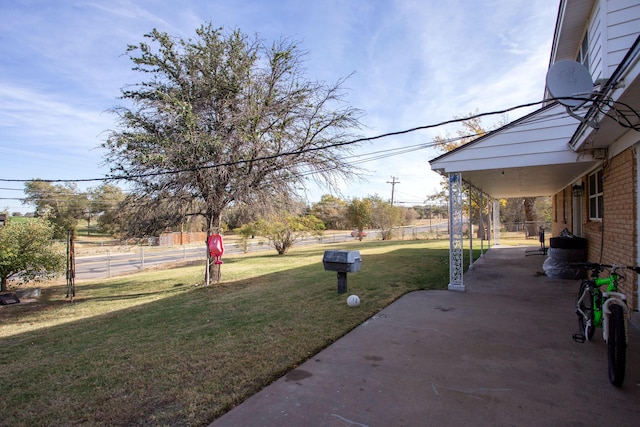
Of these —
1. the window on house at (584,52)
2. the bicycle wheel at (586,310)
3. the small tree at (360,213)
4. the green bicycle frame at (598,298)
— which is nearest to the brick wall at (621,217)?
the bicycle wheel at (586,310)

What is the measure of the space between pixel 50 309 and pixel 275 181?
6.74 m

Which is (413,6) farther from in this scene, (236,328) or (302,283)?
(236,328)

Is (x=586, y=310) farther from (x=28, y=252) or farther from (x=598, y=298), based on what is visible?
(x=28, y=252)

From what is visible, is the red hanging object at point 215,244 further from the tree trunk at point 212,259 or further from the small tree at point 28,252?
the small tree at point 28,252

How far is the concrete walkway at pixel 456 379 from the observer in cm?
261

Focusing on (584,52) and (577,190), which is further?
(577,190)

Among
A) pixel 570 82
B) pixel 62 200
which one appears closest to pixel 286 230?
pixel 570 82

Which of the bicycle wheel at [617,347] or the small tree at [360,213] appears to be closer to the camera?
the bicycle wheel at [617,347]

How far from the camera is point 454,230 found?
303 inches

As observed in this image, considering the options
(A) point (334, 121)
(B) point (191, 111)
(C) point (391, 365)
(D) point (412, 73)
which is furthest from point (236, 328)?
(D) point (412, 73)

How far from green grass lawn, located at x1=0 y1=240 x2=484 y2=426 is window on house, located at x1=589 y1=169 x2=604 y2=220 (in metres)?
3.83

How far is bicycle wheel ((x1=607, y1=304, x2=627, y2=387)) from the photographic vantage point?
295cm

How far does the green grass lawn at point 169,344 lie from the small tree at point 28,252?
177 centimetres

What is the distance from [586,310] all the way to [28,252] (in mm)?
14269
